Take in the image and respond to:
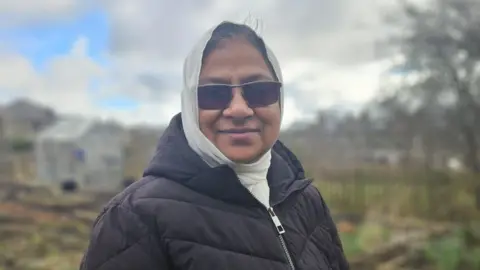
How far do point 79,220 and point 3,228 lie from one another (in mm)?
1397

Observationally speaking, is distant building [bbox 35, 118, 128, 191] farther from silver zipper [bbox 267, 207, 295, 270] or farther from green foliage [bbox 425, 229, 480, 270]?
silver zipper [bbox 267, 207, 295, 270]

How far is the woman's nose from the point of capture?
1.09m

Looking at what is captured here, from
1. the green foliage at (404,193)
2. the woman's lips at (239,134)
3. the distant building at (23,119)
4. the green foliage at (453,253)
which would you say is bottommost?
the green foliage at (453,253)

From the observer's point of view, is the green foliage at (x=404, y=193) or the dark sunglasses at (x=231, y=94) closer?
the dark sunglasses at (x=231, y=94)

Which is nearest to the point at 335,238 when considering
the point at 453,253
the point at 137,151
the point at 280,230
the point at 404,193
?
the point at 280,230

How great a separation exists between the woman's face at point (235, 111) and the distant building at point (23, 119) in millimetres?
16256

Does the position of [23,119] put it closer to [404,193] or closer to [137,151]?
[137,151]

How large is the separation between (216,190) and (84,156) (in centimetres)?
1576

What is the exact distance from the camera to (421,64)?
27.2 ft

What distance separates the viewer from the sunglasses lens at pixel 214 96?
1.08 m

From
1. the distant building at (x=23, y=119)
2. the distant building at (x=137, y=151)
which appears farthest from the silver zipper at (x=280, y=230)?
the distant building at (x=23, y=119)

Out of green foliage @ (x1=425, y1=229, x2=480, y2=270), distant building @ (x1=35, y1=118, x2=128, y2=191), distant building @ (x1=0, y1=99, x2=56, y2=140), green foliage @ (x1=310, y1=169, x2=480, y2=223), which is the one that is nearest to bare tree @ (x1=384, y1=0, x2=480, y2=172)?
green foliage @ (x1=310, y1=169, x2=480, y2=223)

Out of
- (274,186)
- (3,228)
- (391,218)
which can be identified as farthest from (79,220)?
(274,186)

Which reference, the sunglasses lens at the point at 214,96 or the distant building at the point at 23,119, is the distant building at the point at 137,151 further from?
the sunglasses lens at the point at 214,96
